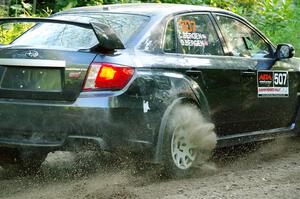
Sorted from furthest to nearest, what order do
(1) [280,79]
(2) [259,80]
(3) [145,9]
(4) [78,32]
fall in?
(1) [280,79]
(2) [259,80]
(3) [145,9]
(4) [78,32]

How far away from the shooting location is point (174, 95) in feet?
18.4

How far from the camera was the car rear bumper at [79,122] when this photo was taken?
5.05 m

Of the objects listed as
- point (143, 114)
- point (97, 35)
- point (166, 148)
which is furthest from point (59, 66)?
→ point (166, 148)

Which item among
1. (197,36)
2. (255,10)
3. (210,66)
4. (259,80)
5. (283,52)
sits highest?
(197,36)

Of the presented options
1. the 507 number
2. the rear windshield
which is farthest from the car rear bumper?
the 507 number

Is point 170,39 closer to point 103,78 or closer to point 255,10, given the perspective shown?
point 103,78

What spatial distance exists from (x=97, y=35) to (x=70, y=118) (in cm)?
71

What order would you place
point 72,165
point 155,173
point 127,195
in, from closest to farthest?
point 127,195, point 155,173, point 72,165

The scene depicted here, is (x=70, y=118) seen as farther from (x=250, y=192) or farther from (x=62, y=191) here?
(x=250, y=192)

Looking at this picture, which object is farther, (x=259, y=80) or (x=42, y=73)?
(x=259, y=80)

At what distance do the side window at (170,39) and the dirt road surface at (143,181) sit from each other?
1.14m

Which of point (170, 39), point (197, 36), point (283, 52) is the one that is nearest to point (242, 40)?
point (283, 52)

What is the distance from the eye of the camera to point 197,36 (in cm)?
627

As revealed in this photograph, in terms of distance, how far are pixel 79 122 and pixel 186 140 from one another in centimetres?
118
